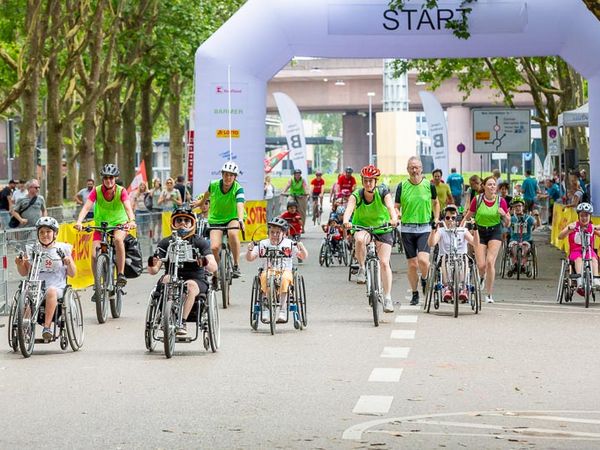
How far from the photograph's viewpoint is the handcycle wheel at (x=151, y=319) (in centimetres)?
1380

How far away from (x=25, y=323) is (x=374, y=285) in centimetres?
446

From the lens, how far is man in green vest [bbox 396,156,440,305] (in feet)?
63.4

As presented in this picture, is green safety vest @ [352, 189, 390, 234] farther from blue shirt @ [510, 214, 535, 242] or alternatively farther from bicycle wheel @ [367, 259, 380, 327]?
blue shirt @ [510, 214, 535, 242]

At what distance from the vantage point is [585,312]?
63.5 ft

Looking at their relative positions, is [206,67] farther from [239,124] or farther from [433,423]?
[433,423]

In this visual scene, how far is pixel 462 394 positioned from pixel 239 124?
17769mm

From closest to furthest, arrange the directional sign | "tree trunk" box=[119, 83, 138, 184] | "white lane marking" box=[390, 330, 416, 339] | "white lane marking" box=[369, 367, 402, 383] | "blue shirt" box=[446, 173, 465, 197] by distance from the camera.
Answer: "white lane marking" box=[369, 367, 402, 383] → "white lane marking" box=[390, 330, 416, 339] → "blue shirt" box=[446, 173, 465, 197] → the directional sign → "tree trunk" box=[119, 83, 138, 184]

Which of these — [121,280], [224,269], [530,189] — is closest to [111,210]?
Result: [121,280]

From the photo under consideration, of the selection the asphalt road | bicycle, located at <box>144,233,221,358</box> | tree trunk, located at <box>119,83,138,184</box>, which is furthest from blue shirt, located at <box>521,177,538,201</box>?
bicycle, located at <box>144,233,221,358</box>

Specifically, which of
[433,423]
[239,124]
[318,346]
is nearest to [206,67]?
[239,124]

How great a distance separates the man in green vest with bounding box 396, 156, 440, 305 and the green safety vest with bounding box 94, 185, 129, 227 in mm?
3245

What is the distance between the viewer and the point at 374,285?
56.7 ft

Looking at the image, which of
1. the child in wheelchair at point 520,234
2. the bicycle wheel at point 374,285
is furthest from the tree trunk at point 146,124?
the bicycle wheel at point 374,285

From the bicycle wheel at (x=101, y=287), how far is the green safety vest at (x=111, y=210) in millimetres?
611
